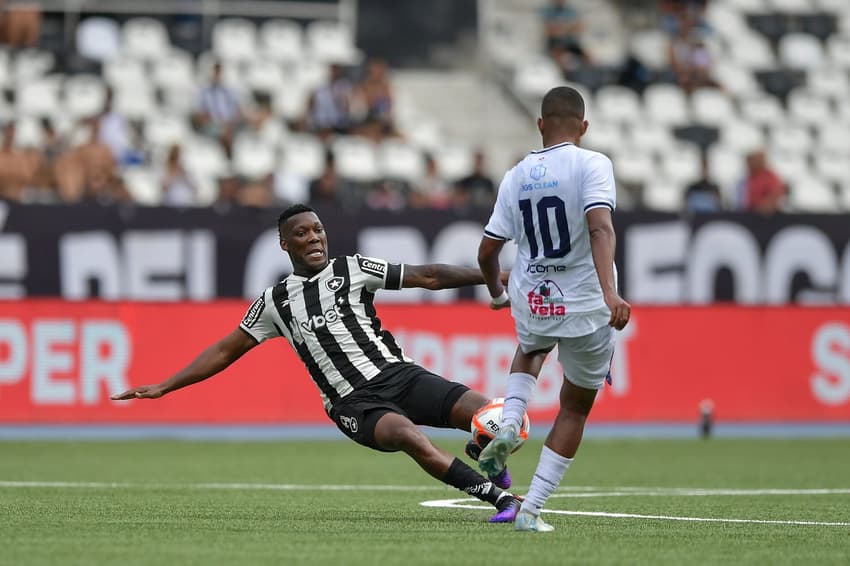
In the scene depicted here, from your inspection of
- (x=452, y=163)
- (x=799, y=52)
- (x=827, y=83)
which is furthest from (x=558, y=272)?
(x=799, y=52)

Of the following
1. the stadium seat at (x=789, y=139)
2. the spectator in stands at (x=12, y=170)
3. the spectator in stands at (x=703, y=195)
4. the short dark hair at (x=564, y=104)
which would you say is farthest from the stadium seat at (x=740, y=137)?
the short dark hair at (x=564, y=104)

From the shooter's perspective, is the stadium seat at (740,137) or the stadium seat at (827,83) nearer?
the stadium seat at (740,137)

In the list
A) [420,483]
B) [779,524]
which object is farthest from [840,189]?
[779,524]

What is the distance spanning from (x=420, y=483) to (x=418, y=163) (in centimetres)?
1107

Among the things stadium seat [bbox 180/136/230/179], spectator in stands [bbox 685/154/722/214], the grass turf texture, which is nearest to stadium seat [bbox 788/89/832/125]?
spectator in stands [bbox 685/154/722/214]

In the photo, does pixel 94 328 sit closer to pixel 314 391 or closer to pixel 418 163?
pixel 314 391

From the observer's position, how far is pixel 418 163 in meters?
22.1

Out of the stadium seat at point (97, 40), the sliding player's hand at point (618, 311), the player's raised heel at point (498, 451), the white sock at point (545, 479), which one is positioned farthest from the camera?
the stadium seat at point (97, 40)

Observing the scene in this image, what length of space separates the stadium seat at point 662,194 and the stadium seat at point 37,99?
831 cm

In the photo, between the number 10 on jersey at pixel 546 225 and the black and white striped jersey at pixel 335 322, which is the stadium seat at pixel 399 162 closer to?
the black and white striped jersey at pixel 335 322

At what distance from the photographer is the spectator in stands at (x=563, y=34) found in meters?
25.2

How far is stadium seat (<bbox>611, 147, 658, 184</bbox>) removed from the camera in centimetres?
2373

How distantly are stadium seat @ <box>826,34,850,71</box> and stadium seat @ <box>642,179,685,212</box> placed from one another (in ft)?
18.3

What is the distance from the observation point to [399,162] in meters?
21.9
